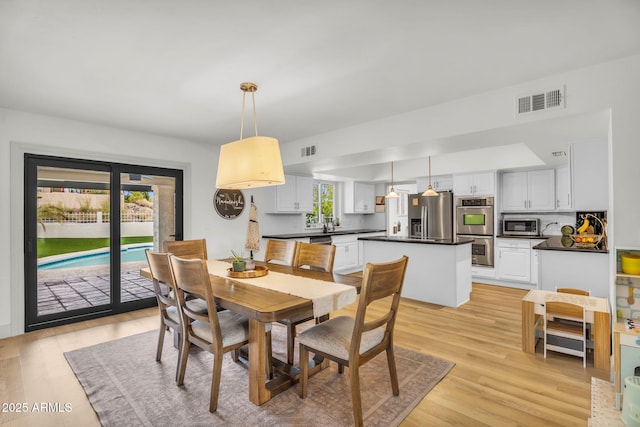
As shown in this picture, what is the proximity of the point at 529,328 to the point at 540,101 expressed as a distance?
79.0 inches

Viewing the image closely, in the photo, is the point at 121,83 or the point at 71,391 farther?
the point at 121,83

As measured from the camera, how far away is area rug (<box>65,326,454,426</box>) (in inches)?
77.5

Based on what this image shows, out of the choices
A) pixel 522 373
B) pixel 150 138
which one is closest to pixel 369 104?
pixel 522 373

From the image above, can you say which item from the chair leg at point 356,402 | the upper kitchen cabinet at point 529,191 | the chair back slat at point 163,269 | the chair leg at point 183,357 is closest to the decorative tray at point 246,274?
the chair back slat at point 163,269

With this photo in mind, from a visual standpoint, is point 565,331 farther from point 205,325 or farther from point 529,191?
point 529,191

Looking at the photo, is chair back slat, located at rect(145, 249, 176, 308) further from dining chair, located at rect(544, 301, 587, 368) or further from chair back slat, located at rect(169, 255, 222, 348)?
dining chair, located at rect(544, 301, 587, 368)

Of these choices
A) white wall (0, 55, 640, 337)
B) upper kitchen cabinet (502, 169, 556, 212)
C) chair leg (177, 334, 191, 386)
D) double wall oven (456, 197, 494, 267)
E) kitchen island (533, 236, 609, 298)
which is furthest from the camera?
double wall oven (456, 197, 494, 267)

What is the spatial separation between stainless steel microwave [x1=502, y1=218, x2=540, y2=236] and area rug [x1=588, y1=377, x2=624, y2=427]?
3.75m

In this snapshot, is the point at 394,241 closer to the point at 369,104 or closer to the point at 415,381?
the point at 369,104

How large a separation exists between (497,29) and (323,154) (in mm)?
2736

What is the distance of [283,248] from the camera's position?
11.0ft

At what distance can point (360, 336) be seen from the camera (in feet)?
6.11

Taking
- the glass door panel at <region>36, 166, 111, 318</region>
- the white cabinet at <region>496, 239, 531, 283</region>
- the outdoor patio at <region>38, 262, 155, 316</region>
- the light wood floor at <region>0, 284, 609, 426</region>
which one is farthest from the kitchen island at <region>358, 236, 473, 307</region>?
the glass door panel at <region>36, 166, 111, 318</region>

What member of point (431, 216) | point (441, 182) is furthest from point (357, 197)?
point (441, 182)
